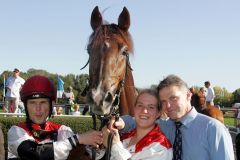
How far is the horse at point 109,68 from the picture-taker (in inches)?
133

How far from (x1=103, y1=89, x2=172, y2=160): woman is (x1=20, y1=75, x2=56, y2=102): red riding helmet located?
0.71 metres

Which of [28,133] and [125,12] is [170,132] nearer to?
[28,133]

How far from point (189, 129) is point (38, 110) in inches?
52.4

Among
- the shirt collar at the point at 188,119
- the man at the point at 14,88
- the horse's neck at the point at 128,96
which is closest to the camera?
the shirt collar at the point at 188,119

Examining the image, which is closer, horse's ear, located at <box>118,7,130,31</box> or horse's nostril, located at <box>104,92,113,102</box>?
horse's nostril, located at <box>104,92,113,102</box>

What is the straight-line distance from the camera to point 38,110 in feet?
11.2

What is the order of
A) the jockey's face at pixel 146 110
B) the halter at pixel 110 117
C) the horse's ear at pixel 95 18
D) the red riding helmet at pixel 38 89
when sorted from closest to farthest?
1. the halter at pixel 110 117
2. the jockey's face at pixel 146 110
3. the red riding helmet at pixel 38 89
4. the horse's ear at pixel 95 18

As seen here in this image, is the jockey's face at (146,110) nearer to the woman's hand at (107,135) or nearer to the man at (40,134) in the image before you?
the woman's hand at (107,135)

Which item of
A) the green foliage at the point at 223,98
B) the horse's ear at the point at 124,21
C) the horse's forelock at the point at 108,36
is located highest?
the horse's ear at the point at 124,21

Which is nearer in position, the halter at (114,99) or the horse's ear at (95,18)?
the halter at (114,99)

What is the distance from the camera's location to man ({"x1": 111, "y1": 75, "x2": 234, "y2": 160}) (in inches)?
119

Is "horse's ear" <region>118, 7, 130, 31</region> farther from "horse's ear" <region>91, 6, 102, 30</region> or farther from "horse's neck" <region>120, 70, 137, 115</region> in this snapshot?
"horse's neck" <region>120, 70, 137, 115</region>

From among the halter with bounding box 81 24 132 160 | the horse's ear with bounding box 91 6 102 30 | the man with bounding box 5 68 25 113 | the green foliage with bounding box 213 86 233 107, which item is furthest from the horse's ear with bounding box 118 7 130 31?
A: the green foliage with bounding box 213 86 233 107

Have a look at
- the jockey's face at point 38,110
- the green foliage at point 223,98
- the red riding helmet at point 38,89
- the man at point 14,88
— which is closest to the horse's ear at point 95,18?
the red riding helmet at point 38,89
